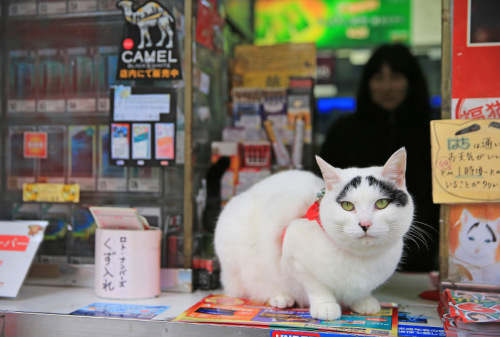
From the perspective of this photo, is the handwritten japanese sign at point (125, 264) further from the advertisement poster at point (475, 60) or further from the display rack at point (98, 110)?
the advertisement poster at point (475, 60)

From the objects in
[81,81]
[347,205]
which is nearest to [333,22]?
[81,81]

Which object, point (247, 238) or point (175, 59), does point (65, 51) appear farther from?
point (247, 238)

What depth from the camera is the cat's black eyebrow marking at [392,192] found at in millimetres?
1539

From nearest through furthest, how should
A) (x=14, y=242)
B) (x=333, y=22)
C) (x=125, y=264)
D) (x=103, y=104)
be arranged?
1. (x=125, y=264)
2. (x=14, y=242)
3. (x=103, y=104)
4. (x=333, y=22)

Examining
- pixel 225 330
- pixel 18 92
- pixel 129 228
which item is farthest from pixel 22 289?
pixel 225 330

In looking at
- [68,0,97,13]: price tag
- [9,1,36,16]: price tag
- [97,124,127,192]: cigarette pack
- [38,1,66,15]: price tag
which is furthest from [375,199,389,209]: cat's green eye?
[9,1,36,16]: price tag

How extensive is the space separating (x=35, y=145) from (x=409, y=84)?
2026 millimetres

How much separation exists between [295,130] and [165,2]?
2.77 feet

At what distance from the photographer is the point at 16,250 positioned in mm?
1994

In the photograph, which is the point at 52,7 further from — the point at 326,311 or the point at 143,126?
the point at 326,311

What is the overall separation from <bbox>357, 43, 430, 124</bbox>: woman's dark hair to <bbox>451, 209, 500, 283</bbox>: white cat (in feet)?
4.27

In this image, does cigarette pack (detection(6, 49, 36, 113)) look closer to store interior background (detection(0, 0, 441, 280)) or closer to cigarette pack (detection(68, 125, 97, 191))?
store interior background (detection(0, 0, 441, 280))

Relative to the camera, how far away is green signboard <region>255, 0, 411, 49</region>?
4.78 m

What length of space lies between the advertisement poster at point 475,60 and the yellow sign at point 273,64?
970 millimetres
